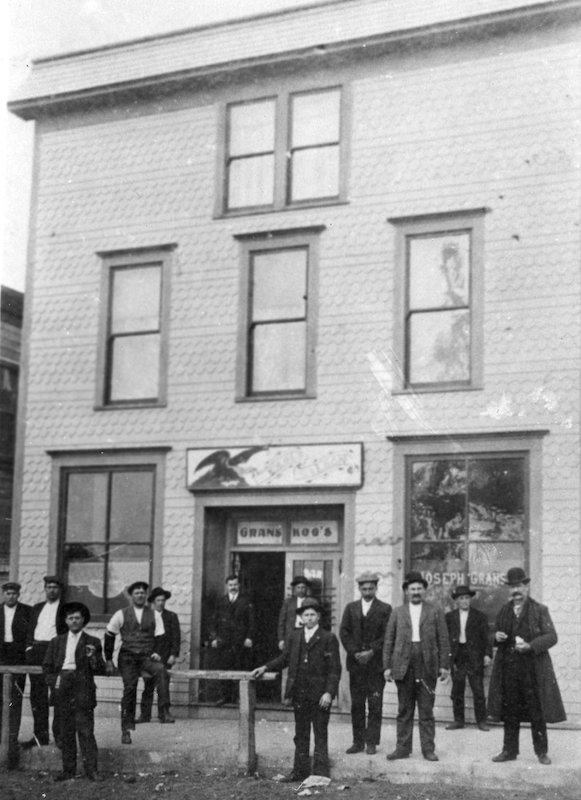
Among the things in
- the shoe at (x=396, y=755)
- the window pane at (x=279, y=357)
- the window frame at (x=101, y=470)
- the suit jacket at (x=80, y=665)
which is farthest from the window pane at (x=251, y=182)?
the shoe at (x=396, y=755)

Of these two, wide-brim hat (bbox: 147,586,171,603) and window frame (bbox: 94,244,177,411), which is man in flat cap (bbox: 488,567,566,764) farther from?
window frame (bbox: 94,244,177,411)

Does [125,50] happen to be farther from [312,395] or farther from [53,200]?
[312,395]

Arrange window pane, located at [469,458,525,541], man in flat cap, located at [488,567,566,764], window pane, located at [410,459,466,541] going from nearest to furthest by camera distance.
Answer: man in flat cap, located at [488,567,566,764] → window pane, located at [469,458,525,541] → window pane, located at [410,459,466,541]

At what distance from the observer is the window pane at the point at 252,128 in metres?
16.0

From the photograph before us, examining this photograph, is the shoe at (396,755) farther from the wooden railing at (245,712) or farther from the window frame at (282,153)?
the window frame at (282,153)

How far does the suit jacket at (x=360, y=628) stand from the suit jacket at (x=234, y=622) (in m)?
2.46

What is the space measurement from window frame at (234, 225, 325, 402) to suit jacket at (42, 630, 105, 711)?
15.7 feet

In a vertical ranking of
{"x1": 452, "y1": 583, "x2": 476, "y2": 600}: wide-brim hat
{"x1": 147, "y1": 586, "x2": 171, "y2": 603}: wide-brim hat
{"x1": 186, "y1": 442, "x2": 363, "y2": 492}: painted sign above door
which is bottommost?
{"x1": 147, "y1": 586, "x2": 171, "y2": 603}: wide-brim hat

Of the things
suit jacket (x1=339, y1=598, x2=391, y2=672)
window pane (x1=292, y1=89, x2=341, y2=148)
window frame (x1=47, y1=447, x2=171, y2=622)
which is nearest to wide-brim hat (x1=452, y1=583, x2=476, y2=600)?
suit jacket (x1=339, y1=598, x2=391, y2=672)

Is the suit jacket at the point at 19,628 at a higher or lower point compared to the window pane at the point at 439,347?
lower

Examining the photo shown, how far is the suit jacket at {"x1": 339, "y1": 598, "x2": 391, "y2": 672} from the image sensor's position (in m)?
12.4

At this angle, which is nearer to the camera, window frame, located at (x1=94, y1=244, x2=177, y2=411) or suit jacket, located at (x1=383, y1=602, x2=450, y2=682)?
suit jacket, located at (x1=383, y1=602, x2=450, y2=682)

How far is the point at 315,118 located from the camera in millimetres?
15703

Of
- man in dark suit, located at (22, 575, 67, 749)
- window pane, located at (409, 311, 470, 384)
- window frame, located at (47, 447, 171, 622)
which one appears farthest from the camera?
window frame, located at (47, 447, 171, 622)
